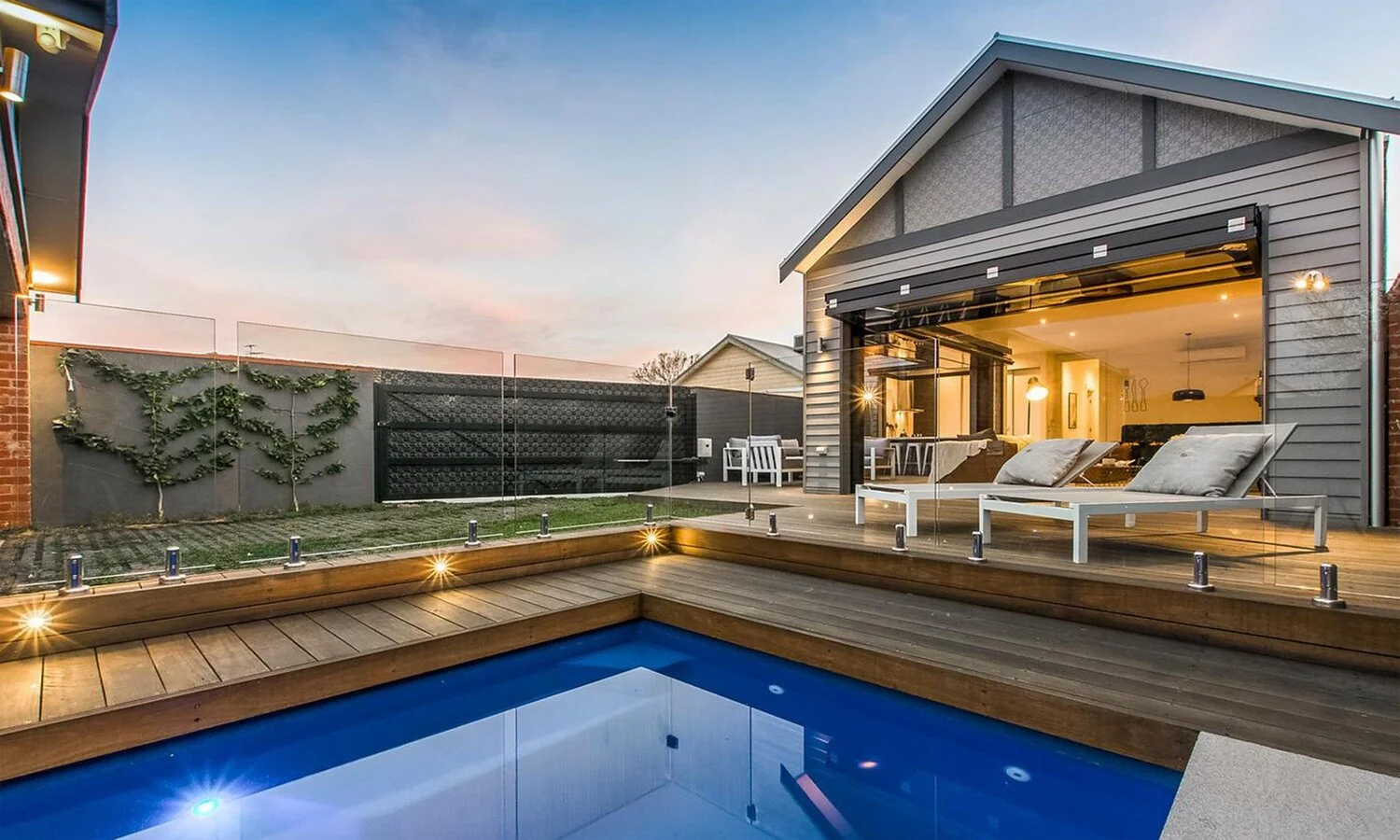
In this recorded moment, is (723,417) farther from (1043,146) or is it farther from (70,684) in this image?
(70,684)

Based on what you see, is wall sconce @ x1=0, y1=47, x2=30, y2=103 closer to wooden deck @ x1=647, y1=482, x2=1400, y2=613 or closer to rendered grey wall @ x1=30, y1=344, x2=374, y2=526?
rendered grey wall @ x1=30, y1=344, x2=374, y2=526

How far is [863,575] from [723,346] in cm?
1212

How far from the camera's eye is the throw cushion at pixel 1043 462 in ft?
13.9

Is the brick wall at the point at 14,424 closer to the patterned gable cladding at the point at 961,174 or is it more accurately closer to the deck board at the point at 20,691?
the deck board at the point at 20,691

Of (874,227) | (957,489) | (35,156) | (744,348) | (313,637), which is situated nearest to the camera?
(313,637)

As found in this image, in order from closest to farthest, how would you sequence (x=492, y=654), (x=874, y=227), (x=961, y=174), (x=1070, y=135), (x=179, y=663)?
1. (x=179, y=663)
2. (x=492, y=654)
3. (x=1070, y=135)
4. (x=961, y=174)
5. (x=874, y=227)

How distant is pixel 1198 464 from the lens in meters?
3.73

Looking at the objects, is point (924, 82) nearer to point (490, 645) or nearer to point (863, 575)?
point (863, 575)

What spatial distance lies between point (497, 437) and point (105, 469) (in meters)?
2.23

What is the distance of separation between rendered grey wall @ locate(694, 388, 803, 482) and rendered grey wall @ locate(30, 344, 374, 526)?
11.8 ft

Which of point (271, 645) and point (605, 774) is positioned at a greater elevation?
point (271, 645)

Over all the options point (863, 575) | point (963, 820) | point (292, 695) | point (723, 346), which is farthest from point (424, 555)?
point (723, 346)

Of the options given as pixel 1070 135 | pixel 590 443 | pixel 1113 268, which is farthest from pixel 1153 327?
pixel 590 443

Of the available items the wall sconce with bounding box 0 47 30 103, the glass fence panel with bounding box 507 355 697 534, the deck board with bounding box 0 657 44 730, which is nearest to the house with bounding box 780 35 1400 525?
the glass fence panel with bounding box 507 355 697 534
